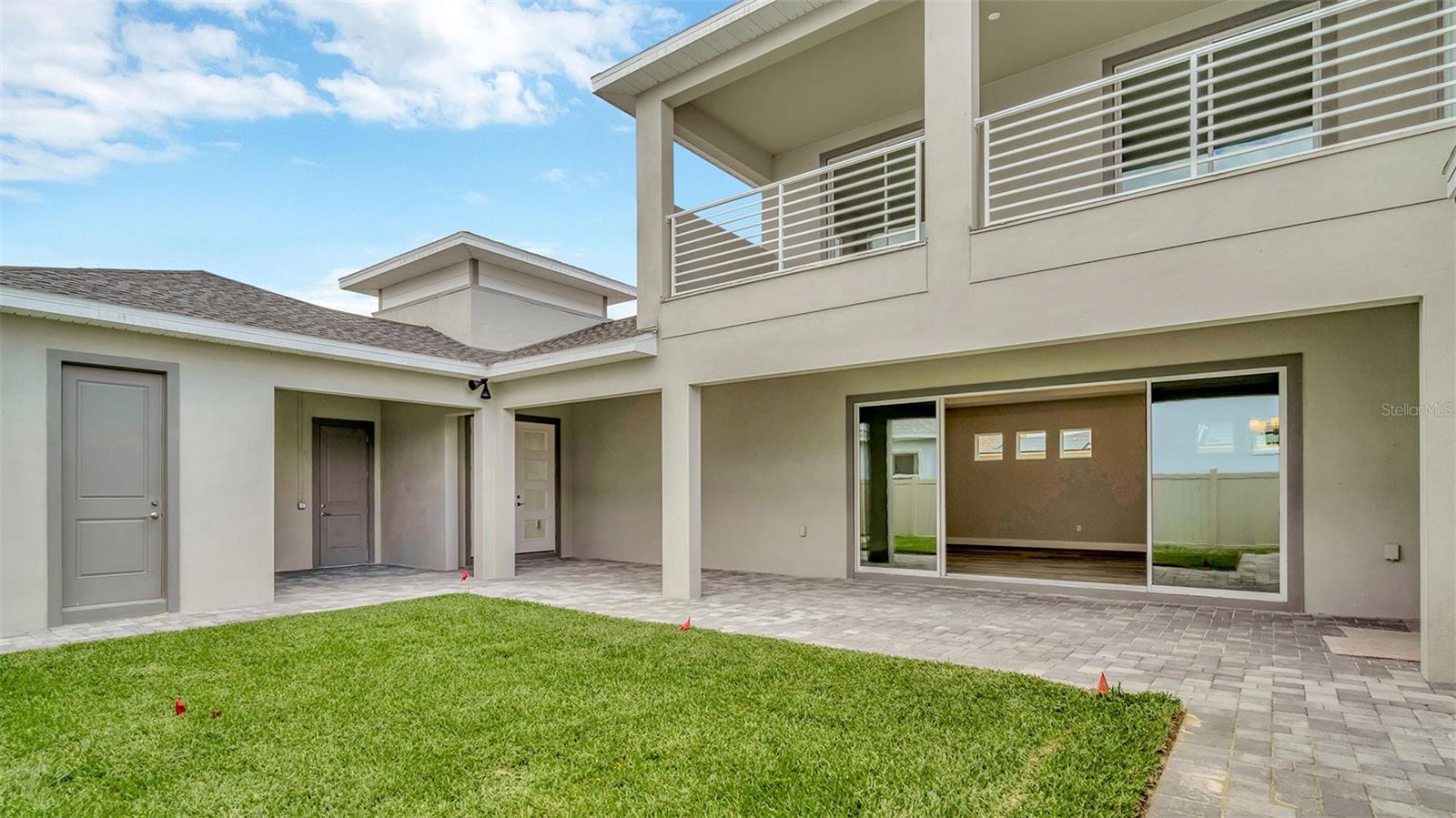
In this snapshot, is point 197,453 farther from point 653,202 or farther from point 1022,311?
point 1022,311

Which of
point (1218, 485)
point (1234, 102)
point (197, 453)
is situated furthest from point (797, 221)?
point (197, 453)

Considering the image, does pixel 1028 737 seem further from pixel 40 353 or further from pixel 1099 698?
pixel 40 353

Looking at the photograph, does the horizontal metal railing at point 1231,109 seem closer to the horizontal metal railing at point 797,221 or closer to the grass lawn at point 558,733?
the horizontal metal railing at point 797,221

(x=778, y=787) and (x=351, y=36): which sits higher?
(x=351, y=36)

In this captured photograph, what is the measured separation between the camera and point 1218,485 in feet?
23.6

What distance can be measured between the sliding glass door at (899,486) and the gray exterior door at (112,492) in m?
8.05

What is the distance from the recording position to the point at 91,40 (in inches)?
414

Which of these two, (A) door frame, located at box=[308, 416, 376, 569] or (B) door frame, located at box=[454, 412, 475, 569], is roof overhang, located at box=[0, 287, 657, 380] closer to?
(B) door frame, located at box=[454, 412, 475, 569]

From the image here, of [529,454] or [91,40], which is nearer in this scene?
[91,40]

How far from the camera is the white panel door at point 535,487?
1230 cm

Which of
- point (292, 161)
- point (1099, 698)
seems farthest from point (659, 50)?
point (292, 161)

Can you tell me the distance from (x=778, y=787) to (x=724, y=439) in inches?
317

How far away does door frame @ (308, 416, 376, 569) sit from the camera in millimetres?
11242

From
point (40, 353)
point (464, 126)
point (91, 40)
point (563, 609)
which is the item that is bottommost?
point (563, 609)
